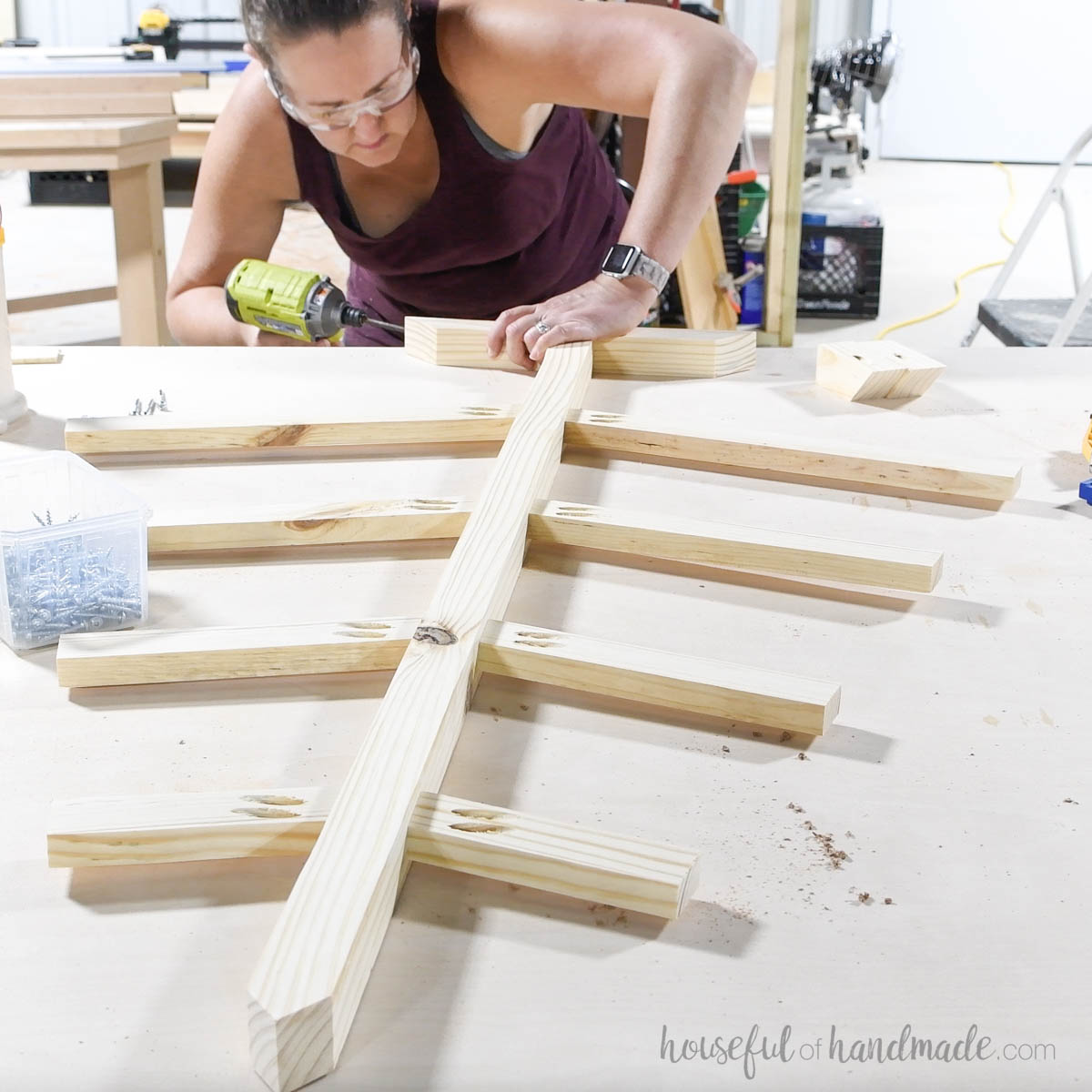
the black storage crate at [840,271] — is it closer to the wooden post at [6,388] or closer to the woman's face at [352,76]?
the woman's face at [352,76]

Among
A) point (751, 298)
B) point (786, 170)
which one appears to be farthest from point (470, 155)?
point (751, 298)

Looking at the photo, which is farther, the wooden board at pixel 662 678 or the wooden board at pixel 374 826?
the wooden board at pixel 662 678

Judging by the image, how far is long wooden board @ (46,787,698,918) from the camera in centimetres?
67

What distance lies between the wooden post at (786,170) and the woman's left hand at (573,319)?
0.99 feet

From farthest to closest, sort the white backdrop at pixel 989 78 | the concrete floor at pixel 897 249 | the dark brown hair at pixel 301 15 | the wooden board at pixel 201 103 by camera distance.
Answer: the white backdrop at pixel 989 78
the wooden board at pixel 201 103
the concrete floor at pixel 897 249
the dark brown hair at pixel 301 15

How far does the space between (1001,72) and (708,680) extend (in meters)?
7.80

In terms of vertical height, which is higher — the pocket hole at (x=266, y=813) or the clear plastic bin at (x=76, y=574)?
the clear plastic bin at (x=76, y=574)

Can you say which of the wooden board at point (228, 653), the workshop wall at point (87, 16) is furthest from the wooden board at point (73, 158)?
the workshop wall at point (87, 16)

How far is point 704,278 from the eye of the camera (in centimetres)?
276

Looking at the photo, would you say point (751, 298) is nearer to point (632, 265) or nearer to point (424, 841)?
point (632, 265)

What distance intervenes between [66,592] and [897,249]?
537cm

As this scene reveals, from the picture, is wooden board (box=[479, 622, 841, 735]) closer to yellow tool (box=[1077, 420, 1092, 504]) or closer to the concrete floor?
yellow tool (box=[1077, 420, 1092, 504])

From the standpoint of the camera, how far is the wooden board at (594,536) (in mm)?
1032

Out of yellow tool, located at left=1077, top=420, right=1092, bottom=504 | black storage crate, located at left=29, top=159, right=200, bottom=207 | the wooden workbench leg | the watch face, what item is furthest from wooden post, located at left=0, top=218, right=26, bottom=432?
black storage crate, located at left=29, top=159, right=200, bottom=207
